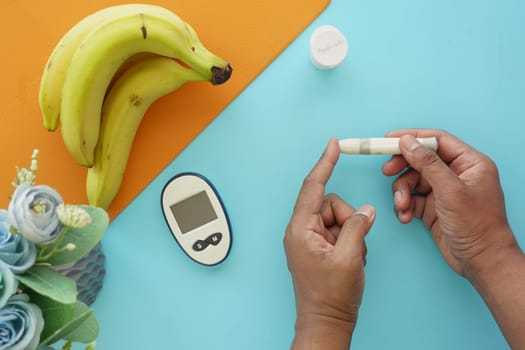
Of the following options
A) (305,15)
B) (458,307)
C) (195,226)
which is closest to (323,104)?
(305,15)

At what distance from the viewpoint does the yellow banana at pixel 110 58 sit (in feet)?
1.72

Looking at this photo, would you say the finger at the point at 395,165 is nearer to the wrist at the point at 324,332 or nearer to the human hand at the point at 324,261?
the human hand at the point at 324,261

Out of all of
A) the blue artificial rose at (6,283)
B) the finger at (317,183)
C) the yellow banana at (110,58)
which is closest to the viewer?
the blue artificial rose at (6,283)

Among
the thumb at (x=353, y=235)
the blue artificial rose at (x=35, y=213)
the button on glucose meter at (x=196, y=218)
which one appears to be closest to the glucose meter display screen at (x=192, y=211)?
the button on glucose meter at (x=196, y=218)

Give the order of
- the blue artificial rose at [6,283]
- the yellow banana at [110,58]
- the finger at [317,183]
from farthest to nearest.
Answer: the finger at [317,183] → the yellow banana at [110,58] → the blue artificial rose at [6,283]

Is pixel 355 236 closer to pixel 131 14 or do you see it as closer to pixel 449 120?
A: pixel 449 120

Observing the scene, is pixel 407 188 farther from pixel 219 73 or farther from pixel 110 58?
pixel 110 58

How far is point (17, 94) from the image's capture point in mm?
685

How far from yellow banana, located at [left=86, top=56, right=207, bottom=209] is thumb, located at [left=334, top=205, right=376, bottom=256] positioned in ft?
0.95

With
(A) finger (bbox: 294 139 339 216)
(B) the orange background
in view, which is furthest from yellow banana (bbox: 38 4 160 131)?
(A) finger (bbox: 294 139 339 216)

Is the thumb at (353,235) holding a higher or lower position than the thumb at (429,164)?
lower

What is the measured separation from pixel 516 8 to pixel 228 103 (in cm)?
49

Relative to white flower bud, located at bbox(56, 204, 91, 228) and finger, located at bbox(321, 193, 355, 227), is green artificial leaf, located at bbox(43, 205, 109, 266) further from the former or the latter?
finger, located at bbox(321, 193, 355, 227)

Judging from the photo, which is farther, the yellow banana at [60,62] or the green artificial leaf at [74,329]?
the yellow banana at [60,62]
